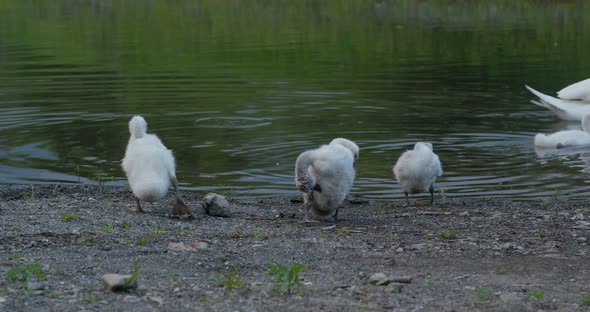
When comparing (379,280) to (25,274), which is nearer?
(25,274)

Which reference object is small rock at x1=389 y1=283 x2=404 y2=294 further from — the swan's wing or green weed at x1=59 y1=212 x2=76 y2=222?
the swan's wing

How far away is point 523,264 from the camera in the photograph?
365 inches

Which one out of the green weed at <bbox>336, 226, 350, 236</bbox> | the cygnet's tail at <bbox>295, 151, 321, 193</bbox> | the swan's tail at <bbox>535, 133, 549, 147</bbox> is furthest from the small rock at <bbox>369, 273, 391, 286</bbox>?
the swan's tail at <bbox>535, 133, 549, 147</bbox>

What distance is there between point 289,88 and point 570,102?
693 centimetres

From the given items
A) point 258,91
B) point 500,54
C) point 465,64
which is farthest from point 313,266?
point 500,54

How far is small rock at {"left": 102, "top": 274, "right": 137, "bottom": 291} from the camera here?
752 centimetres

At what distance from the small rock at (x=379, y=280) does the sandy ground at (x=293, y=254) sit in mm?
43

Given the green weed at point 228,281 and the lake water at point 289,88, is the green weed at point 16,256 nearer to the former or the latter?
the green weed at point 228,281

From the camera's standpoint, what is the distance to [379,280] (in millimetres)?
8227

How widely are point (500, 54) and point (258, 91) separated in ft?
35.9

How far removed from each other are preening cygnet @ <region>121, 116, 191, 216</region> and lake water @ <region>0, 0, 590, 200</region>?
270cm

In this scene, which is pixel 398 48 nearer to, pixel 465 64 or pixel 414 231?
pixel 465 64

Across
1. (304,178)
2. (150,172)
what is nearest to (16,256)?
(150,172)

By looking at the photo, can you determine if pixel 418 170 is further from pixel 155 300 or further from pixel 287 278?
pixel 155 300
